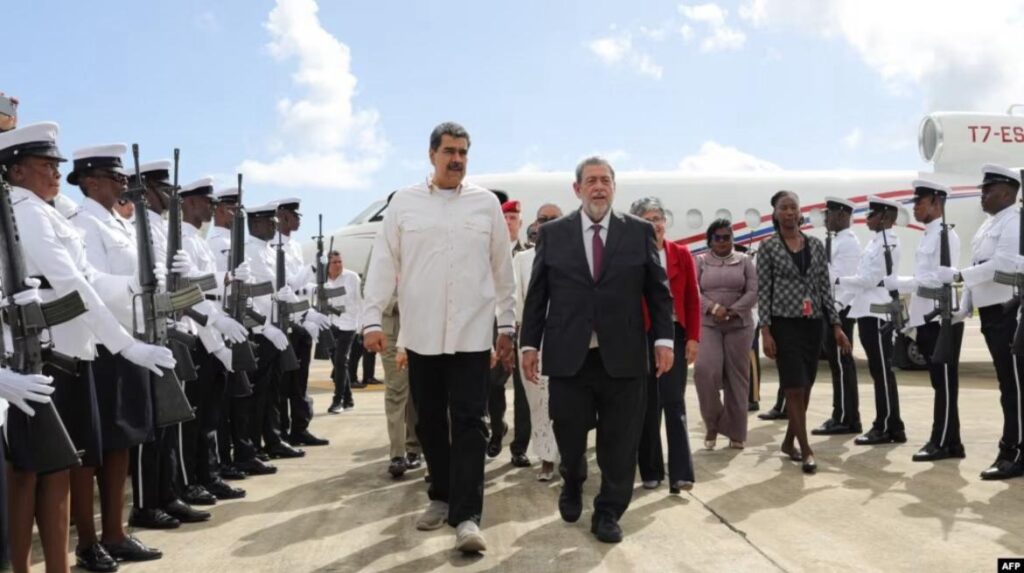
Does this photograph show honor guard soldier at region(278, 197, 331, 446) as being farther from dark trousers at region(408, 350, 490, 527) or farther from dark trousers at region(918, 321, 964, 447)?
dark trousers at region(918, 321, 964, 447)

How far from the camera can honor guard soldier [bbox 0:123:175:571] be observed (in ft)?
12.0

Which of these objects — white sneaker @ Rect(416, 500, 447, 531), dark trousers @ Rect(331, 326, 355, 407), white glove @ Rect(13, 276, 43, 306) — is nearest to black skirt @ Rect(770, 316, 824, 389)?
white sneaker @ Rect(416, 500, 447, 531)

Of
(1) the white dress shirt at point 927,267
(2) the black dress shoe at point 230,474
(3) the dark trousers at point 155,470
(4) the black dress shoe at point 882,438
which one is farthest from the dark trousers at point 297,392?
(1) the white dress shirt at point 927,267

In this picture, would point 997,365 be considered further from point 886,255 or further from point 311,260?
point 311,260

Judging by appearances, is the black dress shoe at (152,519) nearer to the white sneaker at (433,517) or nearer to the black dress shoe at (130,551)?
the black dress shoe at (130,551)

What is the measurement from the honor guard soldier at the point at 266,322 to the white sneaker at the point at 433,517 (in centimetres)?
225

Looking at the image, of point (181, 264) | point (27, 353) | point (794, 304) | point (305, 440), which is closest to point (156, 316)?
point (181, 264)

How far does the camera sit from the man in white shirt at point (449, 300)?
464cm

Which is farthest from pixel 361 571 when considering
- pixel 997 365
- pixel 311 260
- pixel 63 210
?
pixel 311 260

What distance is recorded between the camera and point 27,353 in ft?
11.5

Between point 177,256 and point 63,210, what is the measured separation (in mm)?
833

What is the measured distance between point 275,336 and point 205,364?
108 centimetres

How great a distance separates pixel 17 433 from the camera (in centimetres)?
350

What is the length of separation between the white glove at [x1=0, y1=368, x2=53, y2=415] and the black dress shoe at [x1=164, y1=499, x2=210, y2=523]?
1.84 meters
